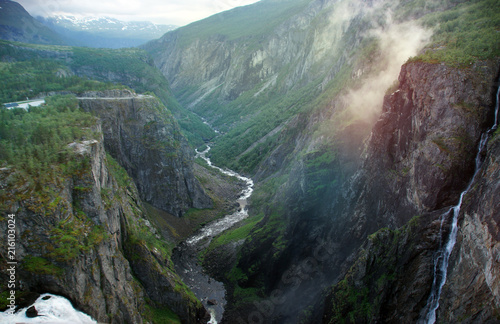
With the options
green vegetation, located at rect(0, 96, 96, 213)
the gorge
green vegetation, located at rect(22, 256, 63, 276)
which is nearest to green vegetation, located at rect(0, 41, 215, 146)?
the gorge

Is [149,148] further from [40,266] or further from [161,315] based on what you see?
[40,266]

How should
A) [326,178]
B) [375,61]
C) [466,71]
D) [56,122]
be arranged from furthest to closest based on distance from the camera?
[375,61] → [326,178] → [56,122] → [466,71]

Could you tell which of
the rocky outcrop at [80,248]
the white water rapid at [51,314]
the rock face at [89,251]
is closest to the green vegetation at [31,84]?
the rock face at [89,251]

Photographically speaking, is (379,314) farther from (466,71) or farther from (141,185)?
(141,185)

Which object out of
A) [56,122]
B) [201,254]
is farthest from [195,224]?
[56,122]

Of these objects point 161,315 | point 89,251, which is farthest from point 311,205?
point 89,251
